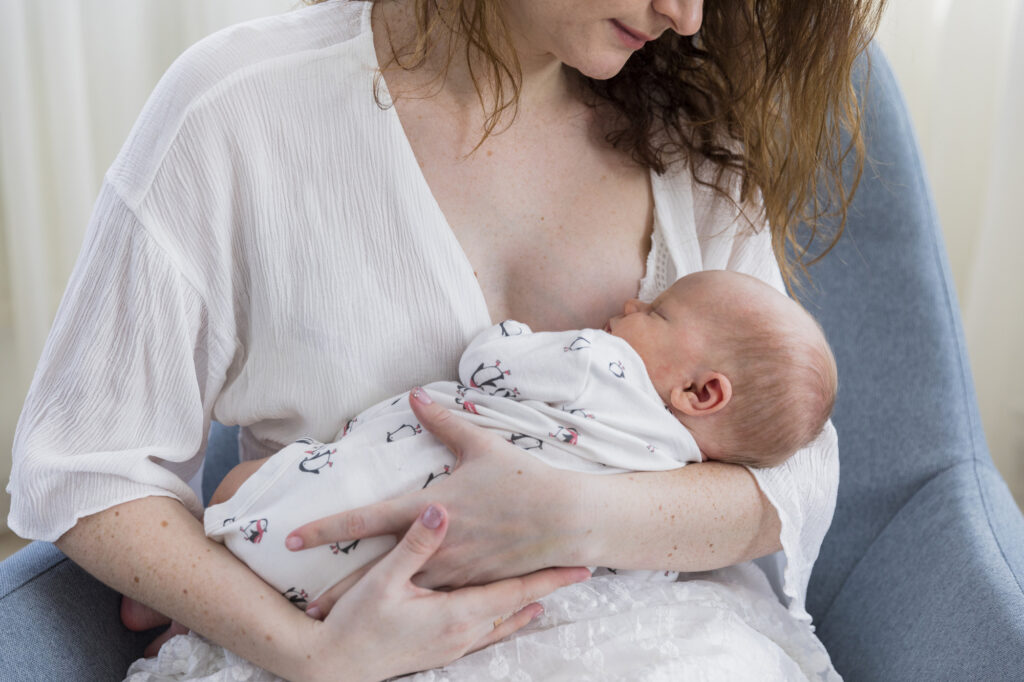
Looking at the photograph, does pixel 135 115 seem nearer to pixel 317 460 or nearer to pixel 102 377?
pixel 102 377

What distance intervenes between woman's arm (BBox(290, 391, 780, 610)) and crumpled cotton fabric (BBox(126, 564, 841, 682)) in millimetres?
50

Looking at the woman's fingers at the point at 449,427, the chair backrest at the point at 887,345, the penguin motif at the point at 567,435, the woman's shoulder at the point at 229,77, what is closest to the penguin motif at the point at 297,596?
the woman's fingers at the point at 449,427

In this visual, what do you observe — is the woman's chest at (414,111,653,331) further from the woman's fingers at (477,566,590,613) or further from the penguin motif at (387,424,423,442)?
the woman's fingers at (477,566,590,613)

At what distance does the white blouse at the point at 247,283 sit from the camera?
3.32 feet

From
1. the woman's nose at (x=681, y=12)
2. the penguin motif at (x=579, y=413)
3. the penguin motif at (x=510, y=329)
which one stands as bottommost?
the penguin motif at (x=579, y=413)

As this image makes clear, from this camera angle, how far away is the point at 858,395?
59.0 inches

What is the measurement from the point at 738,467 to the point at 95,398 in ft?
2.47

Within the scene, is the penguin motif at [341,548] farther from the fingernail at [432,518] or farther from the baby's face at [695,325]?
the baby's face at [695,325]

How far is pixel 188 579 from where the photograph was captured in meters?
1.00

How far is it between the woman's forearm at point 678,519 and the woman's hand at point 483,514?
0.03 metres

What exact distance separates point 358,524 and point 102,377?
323 millimetres

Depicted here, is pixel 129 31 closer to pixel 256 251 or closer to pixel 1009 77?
pixel 256 251

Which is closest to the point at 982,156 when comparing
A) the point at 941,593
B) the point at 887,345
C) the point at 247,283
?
the point at 887,345

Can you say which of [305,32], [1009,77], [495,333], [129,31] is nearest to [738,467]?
[495,333]
